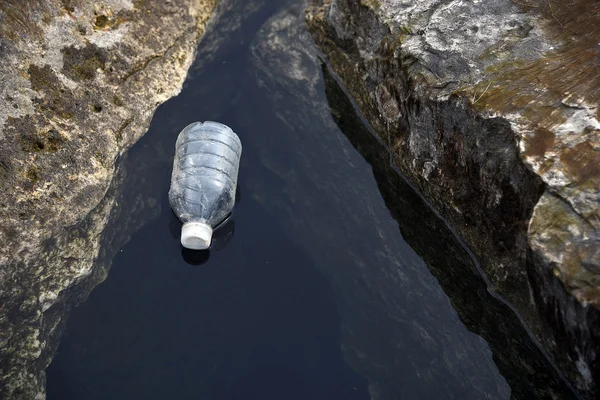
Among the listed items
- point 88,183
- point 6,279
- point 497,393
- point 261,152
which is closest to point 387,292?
point 497,393

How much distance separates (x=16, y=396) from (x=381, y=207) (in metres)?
3.15

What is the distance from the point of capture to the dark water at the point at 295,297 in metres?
4.34

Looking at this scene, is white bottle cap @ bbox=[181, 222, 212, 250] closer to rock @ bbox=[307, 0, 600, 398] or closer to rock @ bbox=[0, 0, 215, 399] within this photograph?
rock @ bbox=[0, 0, 215, 399]

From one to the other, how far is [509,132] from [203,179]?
7.72ft

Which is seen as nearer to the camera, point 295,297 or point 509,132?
point 509,132

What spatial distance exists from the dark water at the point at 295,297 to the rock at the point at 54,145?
239mm

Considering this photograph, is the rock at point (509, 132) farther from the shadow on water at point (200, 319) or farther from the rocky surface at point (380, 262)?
the shadow on water at point (200, 319)

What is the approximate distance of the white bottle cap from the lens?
446 cm

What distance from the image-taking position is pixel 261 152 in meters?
5.30

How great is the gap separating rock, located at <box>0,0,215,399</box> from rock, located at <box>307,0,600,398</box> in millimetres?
2153

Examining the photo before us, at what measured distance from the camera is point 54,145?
14.5 feet

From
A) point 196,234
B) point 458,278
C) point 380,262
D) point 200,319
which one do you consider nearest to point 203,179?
point 196,234

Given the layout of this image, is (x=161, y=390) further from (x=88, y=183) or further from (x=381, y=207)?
(x=381, y=207)

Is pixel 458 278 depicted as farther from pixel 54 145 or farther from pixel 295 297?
pixel 54 145
